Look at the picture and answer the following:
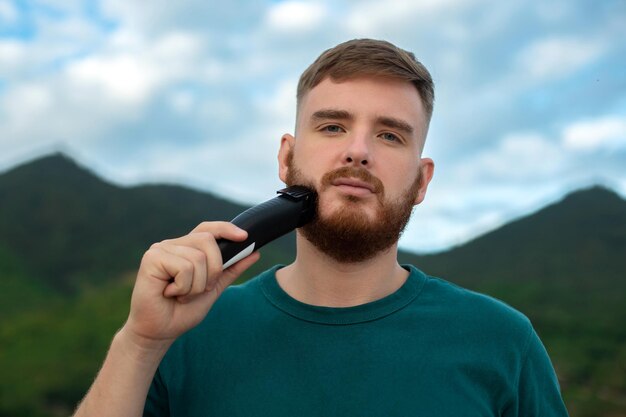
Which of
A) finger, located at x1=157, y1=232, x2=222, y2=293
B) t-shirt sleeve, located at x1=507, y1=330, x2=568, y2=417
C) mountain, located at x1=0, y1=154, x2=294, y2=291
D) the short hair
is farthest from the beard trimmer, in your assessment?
mountain, located at x1=0, y1=154, x2=294, y2=291

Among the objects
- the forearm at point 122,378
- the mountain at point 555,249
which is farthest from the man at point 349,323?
the mountain at point 555,249

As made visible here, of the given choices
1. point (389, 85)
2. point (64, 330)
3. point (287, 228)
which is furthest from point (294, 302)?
point (64, 330)

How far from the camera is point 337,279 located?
296 centimetres

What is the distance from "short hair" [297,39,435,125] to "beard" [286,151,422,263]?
0.46 meters

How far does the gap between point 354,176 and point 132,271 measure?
3301 cm

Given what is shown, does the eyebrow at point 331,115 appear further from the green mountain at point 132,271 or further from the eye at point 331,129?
the green mountain at point 132,271

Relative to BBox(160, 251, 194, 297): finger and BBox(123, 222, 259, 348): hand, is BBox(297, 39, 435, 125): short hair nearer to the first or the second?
BBox(123, 222, 259, 348): hand

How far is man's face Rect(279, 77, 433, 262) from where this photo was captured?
9.34ft

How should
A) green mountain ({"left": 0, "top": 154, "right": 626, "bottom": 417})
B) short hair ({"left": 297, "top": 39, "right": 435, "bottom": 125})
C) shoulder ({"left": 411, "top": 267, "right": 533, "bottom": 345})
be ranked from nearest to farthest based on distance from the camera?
shoulder ({"left": 411, "top": 267, "right": 533, "bottom": 345}), short hair ({"left": 297, "top": 39, "right": 435, "bottom": 125}), green mountain ({"left": 0, "top": 154, "right": 626, "bottom": 417})

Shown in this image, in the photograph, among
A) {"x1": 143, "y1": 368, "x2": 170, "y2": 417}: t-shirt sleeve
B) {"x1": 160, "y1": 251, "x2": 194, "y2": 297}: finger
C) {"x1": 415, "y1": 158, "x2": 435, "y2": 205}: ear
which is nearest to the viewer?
{"x1": 160, "y1": 251, "x2": 194, "y2": 297}: finger

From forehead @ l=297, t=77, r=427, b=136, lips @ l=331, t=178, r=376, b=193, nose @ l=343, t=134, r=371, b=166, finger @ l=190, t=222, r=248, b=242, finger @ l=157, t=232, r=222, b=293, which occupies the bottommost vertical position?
finger @ l=157, t=232, r=222, b=293

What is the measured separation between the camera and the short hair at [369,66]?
3035 mm

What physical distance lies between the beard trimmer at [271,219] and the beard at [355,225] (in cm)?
6

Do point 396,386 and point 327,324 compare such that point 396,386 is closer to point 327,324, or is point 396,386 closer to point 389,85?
point 327,324
